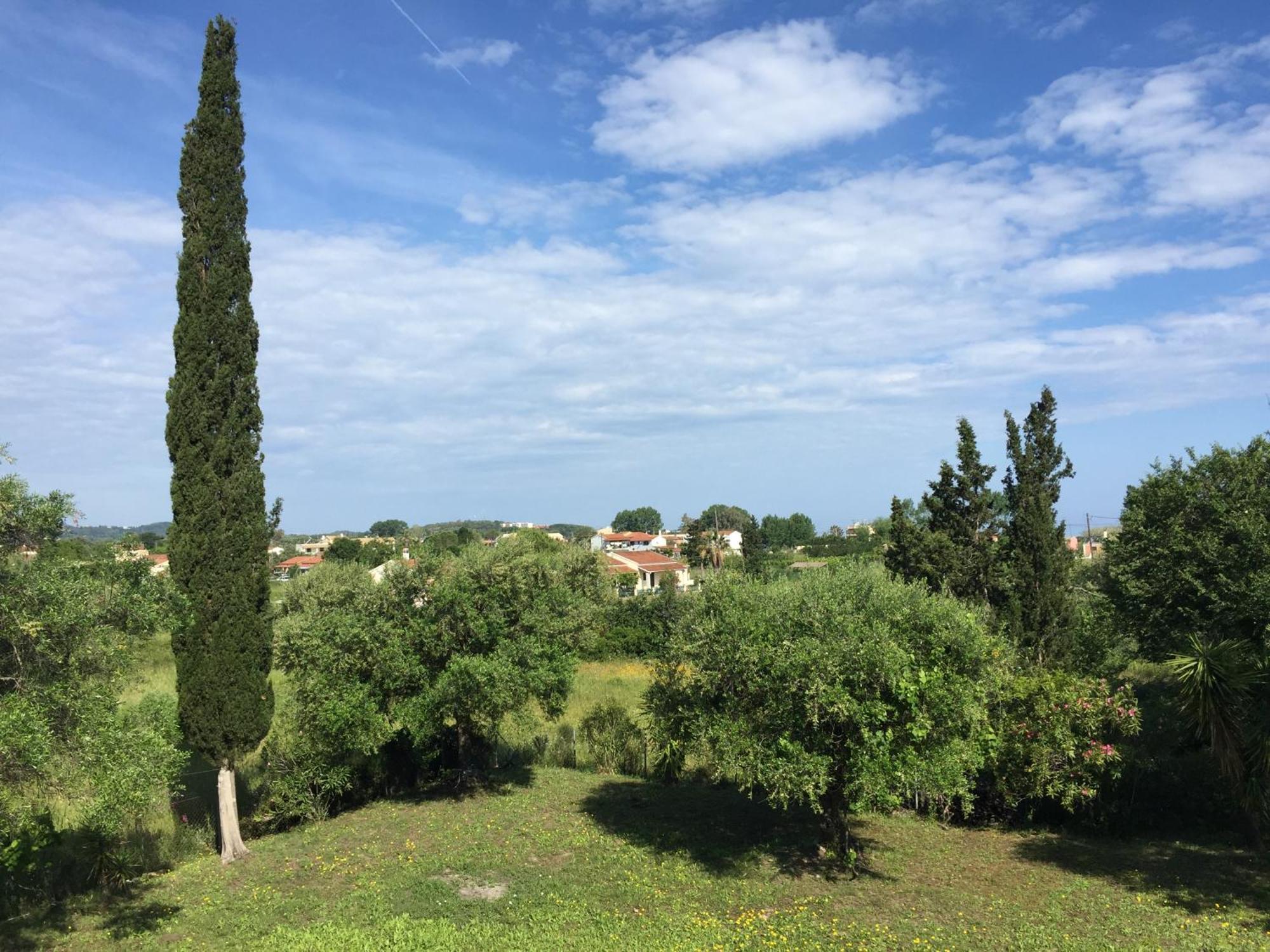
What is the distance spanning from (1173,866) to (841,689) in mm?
7583

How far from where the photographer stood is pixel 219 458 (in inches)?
616

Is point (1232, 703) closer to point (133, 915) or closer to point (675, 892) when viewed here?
point (675, 892)

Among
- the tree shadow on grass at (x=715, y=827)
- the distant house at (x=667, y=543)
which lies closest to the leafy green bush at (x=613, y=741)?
the tree shadow on grass at (x=715, y=827)

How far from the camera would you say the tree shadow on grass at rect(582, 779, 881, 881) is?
46.9 ft

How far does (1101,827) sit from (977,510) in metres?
15.1

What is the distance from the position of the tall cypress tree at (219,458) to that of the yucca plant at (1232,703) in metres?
16.8

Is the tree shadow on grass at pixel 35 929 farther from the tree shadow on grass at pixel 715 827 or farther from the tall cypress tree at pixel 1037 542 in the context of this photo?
the tall cypress tree at pixel 1037 542

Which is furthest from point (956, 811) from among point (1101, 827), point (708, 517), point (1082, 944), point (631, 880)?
point (708, 517)

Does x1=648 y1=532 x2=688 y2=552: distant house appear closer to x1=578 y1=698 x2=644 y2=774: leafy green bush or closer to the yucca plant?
x1=578 y1=698 x2=644 y2=774: leafy green bush

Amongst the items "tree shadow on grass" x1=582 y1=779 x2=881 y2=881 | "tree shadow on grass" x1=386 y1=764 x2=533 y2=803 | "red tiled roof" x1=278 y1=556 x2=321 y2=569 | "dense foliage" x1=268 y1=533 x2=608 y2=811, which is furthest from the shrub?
"red tiled roof" x1=278 y1=556 x2=321 y2=569

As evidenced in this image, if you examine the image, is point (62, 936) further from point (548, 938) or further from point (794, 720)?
point (794, 720)

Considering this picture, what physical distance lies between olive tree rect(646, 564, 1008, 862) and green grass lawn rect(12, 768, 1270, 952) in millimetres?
1630

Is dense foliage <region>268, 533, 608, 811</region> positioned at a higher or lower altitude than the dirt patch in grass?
higher

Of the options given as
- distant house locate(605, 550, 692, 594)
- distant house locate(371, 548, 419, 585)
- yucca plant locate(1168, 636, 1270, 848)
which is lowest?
distant house locate(605, 550, 692, 594)
